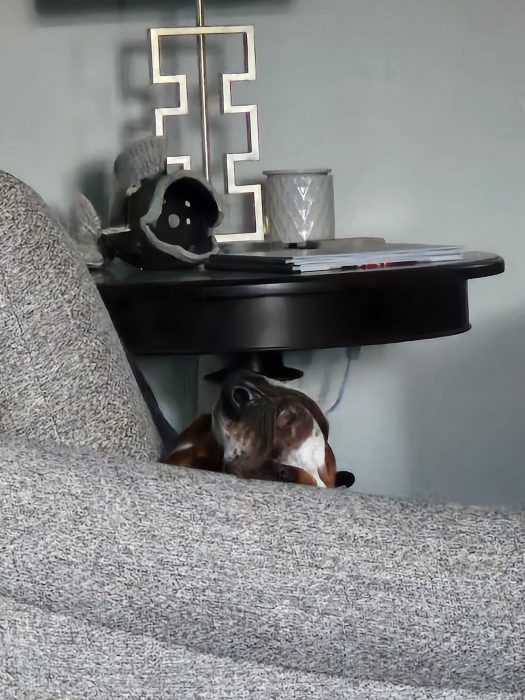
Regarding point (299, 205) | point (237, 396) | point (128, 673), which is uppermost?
point (299, 205)

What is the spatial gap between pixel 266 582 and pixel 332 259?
29.1 inches

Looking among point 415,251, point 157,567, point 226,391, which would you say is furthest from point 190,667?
point 415,251

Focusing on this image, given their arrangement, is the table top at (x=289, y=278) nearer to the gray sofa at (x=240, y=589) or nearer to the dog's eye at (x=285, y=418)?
the dog's eye at (x=285, y=418)

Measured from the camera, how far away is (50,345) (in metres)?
0.67

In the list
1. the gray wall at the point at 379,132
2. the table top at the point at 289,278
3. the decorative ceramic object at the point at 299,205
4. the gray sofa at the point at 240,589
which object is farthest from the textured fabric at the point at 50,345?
the gray wall at the point at 379,132

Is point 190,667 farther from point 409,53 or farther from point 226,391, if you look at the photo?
point 409,53

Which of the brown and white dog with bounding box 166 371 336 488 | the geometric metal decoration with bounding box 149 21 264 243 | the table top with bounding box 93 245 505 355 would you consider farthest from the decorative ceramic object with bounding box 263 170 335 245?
the brown and white dog with bounding box 166 371 336 488

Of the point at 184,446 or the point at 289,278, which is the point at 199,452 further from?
the point at 289,278

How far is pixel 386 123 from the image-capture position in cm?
185

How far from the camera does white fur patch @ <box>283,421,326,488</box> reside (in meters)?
0.78

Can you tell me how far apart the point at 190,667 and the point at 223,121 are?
1.39m

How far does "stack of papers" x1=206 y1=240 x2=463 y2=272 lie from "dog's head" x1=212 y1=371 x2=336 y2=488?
430 millimetres

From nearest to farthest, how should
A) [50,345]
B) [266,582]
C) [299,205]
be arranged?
[266,582] < [50,345] < [299,205]

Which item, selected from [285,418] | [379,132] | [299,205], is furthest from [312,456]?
[379,132]
